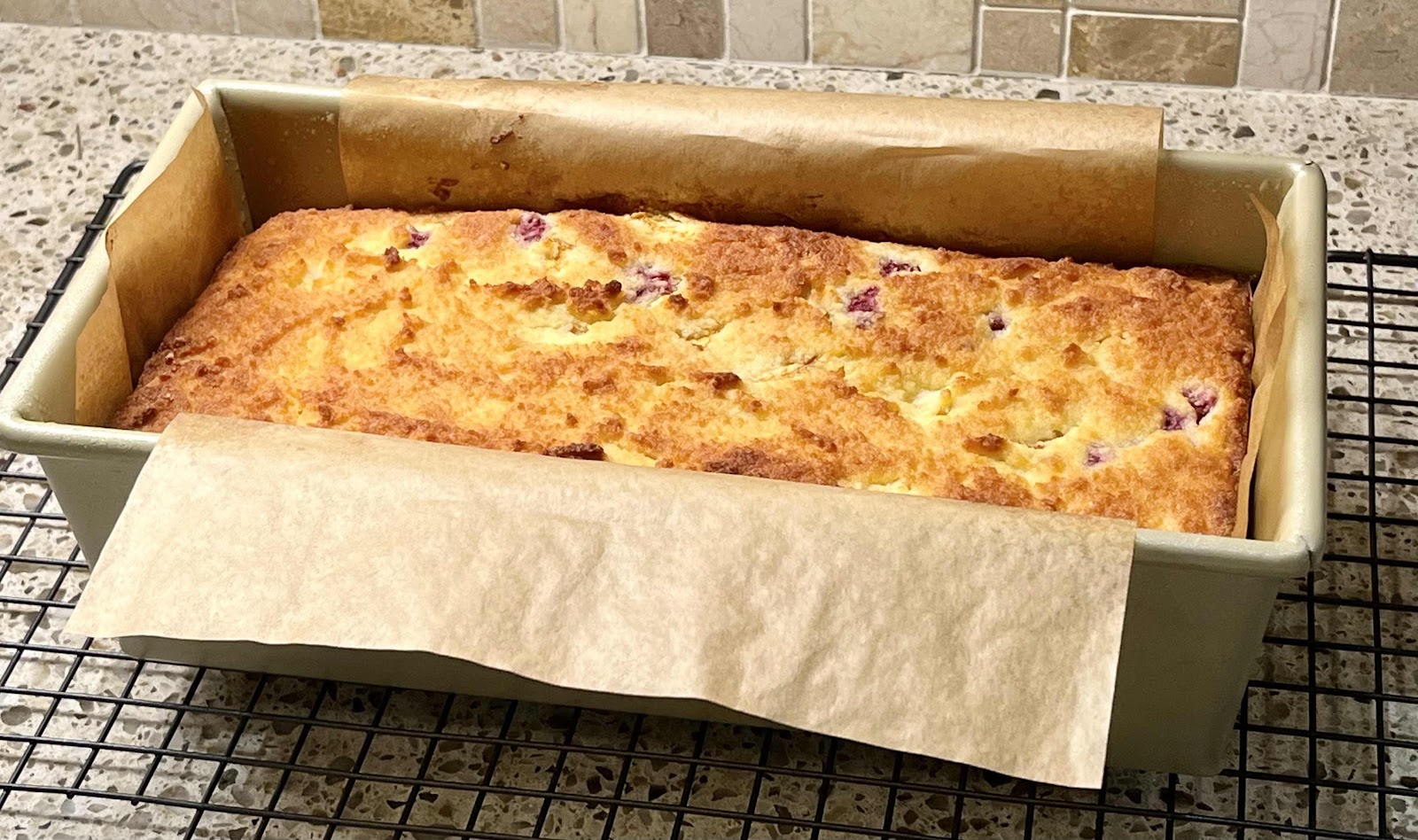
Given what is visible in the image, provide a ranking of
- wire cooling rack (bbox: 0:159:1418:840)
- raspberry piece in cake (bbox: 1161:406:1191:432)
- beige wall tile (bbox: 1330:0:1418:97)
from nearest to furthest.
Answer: wire cooling rack (bbox: 0:159:1418:840) → raspberry piece in cake (bbox: 1161:406:1191:432) → beige wall tile (bbox: 1330:0:1418:97)

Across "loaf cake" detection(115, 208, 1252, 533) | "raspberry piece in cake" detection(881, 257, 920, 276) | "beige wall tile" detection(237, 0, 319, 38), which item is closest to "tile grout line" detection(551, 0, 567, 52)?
"beige wall tile" detection(237, 0, 319, 38)

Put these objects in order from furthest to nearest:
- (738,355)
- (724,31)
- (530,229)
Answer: (724,31) < (530,229) < (738,355)

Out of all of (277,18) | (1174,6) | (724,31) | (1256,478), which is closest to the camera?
(1256,478)

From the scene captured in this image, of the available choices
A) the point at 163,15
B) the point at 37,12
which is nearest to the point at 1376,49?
the point at 163,15

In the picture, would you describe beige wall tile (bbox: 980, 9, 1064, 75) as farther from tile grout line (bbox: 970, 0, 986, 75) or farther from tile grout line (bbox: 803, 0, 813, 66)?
tile grout line (bbox: 803, 0, 813, 66)

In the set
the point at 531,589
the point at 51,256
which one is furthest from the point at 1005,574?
the point at 51,256

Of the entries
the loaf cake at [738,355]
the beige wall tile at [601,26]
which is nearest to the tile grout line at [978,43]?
the beige wall tile at [601,26]

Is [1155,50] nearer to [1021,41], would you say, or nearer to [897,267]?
[1021,41]
